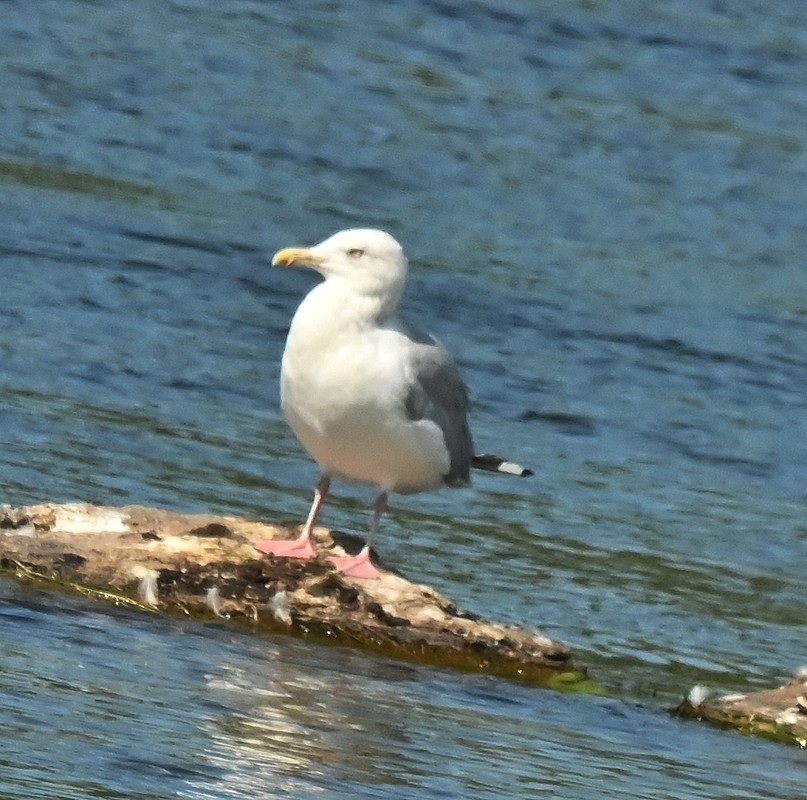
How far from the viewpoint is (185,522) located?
28.2ft

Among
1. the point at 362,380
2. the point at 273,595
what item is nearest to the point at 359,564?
the point at 273,595

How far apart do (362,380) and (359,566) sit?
0.73 metres

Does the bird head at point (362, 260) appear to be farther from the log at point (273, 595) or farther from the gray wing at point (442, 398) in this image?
the log at point (273, 595)

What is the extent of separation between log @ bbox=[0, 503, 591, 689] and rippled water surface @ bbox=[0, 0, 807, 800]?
154 mm

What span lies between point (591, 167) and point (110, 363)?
833cm

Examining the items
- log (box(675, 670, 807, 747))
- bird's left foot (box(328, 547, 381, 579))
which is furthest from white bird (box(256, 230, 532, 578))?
log (box(675, 670, 807, 747))

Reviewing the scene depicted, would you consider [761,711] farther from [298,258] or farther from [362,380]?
[298,258]

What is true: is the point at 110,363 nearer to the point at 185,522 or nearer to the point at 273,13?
the point at 185,522

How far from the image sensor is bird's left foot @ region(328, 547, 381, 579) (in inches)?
336

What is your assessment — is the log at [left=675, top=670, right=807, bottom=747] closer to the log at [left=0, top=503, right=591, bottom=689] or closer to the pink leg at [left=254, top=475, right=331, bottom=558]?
the log at [left=0, top=503, right=591, bottom=689]

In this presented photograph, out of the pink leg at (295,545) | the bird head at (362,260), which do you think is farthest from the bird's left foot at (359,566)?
the bird head at (362,260)

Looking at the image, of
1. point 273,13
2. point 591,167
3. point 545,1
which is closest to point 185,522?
point 591,167

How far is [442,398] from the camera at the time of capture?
8883mm

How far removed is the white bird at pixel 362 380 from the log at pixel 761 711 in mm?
1358
